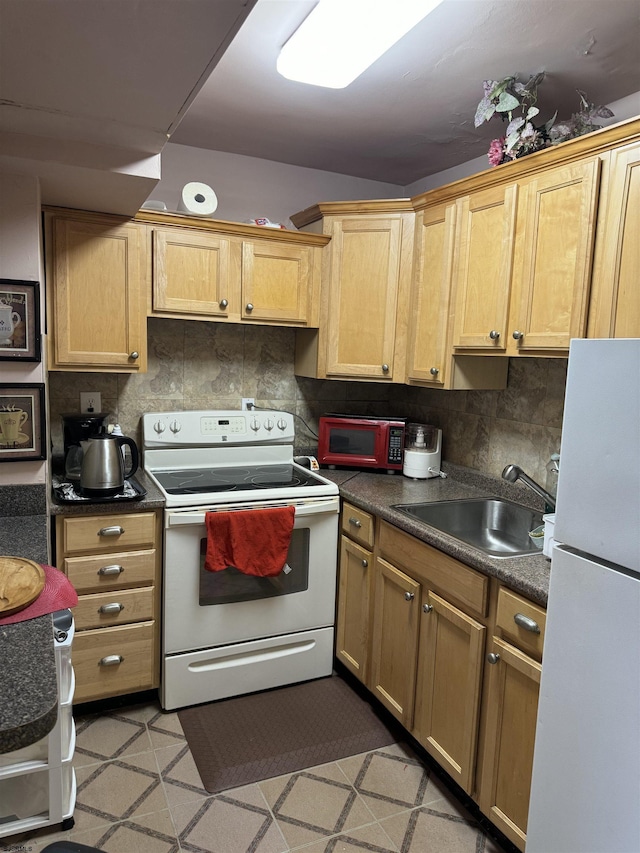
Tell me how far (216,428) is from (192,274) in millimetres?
749

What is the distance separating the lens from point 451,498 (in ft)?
8.25

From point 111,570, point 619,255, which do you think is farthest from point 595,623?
point 111,570

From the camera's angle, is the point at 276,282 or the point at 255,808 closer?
the point at 255,808

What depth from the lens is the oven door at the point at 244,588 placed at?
7.70 feet

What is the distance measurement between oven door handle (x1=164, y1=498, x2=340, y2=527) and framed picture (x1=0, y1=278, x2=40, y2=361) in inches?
31.0

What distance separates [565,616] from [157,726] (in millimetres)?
1729

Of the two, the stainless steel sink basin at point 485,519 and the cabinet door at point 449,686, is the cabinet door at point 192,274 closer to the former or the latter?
the stainless steel sink basin at point 485,519

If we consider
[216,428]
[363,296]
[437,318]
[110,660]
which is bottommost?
[110,660]

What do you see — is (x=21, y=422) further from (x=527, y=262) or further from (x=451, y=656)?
(x=527, y=262)

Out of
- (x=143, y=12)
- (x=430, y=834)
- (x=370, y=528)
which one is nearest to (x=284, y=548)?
(x=370, y=528)

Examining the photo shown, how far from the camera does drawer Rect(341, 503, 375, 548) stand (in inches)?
95.3

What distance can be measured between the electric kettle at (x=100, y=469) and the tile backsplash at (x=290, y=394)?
20.9 inches

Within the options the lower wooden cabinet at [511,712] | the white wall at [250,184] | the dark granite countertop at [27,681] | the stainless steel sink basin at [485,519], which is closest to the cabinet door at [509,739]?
the lower wooden cabinet at [511,712]

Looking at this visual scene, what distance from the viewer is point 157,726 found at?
2318 millimetres
